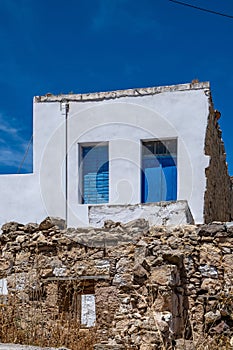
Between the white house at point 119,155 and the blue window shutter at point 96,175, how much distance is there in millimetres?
Result: 28

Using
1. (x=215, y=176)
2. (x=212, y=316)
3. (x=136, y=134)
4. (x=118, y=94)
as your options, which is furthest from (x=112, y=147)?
(x=212, y=316)

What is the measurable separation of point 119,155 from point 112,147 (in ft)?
1.01

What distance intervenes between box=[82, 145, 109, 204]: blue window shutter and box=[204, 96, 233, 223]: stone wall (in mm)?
2762

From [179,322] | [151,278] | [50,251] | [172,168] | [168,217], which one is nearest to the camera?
[151,278]

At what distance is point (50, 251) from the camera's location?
Answer: 25.3 ft

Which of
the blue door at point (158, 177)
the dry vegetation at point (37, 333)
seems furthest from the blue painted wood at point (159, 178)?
the dry vegetation at point (37, 333)

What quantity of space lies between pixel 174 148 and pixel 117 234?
19.6ft

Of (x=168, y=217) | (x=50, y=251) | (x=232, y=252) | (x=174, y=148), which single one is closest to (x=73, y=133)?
(x=174, y=148)

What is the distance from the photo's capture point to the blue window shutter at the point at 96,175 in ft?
45.0

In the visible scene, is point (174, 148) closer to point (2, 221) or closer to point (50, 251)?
point (2, 221)

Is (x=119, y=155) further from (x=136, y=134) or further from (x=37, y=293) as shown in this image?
(x=37, y=293)

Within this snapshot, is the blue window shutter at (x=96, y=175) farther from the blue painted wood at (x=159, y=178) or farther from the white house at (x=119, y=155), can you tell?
the blue painted wood at (x=159, y=178)

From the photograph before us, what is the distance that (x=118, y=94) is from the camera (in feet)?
45.6

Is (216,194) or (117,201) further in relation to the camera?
(216,194)
